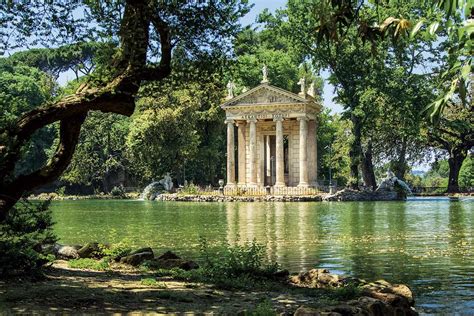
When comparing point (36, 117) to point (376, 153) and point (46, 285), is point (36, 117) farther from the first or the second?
point (376, 153)

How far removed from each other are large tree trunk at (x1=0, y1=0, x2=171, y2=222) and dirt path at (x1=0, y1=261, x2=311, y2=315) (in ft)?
4.74

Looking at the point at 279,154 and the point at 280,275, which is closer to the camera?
the point at 280,275

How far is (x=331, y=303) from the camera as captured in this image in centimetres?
779


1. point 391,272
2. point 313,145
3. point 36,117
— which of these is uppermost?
point 313,145

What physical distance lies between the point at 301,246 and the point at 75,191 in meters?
67.7

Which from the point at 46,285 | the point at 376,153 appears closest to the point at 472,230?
the point at 46,285

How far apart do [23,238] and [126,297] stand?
2.50m

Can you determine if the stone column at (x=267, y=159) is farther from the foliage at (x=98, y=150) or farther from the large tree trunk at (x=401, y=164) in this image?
the foliage at (x=98, y=150)

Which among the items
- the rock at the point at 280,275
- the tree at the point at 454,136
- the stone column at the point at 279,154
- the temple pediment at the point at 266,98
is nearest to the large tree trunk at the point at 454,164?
the tree at the point at 454,136

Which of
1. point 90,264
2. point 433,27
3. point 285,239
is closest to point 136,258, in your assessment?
point 90,264

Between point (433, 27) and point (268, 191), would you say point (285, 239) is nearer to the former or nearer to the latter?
point (433, 27)

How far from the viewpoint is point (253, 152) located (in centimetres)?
6150

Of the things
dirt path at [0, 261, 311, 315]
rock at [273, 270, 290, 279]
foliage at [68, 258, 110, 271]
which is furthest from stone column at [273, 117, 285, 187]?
dirt path at [0, 261, 311, 315]

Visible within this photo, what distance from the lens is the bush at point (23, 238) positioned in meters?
8.95
